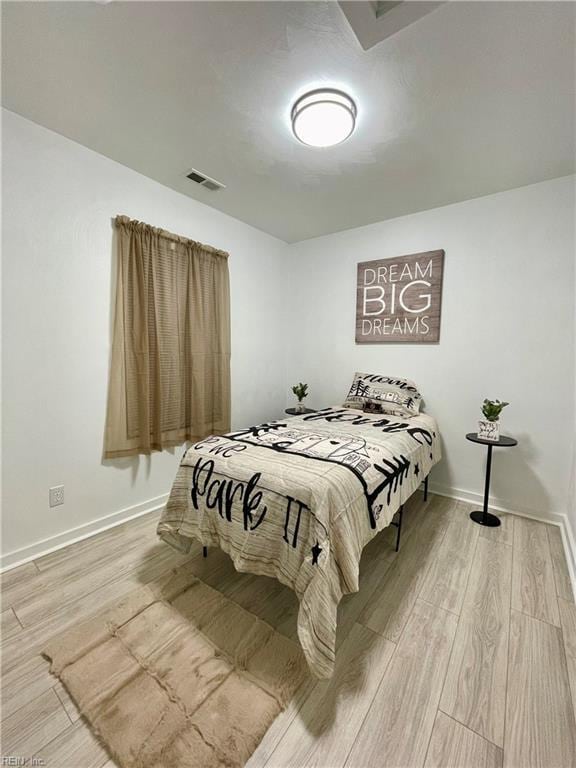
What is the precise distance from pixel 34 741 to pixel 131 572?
0.79m

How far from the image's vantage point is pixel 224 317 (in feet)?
9.77

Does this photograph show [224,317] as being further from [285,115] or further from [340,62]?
[340,62]

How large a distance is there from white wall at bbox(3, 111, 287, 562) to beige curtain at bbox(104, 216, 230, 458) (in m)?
0.11

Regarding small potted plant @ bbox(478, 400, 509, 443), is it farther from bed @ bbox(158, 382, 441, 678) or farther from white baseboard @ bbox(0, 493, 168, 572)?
white baseboard @ bbox(0, 493, 168, 572)

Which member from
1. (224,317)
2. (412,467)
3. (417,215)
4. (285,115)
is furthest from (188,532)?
(417,215)

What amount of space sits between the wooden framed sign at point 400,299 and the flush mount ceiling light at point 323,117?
1458 mm

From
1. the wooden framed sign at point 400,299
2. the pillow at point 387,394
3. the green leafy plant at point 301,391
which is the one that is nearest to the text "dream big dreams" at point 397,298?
the wooden framed sign at point 400,299

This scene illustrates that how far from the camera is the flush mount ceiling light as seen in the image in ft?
5.21

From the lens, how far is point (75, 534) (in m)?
2.10

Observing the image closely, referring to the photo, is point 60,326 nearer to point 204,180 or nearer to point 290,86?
point 204,180

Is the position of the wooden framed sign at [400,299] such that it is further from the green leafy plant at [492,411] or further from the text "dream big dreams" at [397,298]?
the green leafy plant at [492,411]

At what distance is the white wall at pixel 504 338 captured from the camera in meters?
2.34

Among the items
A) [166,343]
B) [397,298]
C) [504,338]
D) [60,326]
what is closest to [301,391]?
[397,298]

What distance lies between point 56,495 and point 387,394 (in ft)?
8.74
